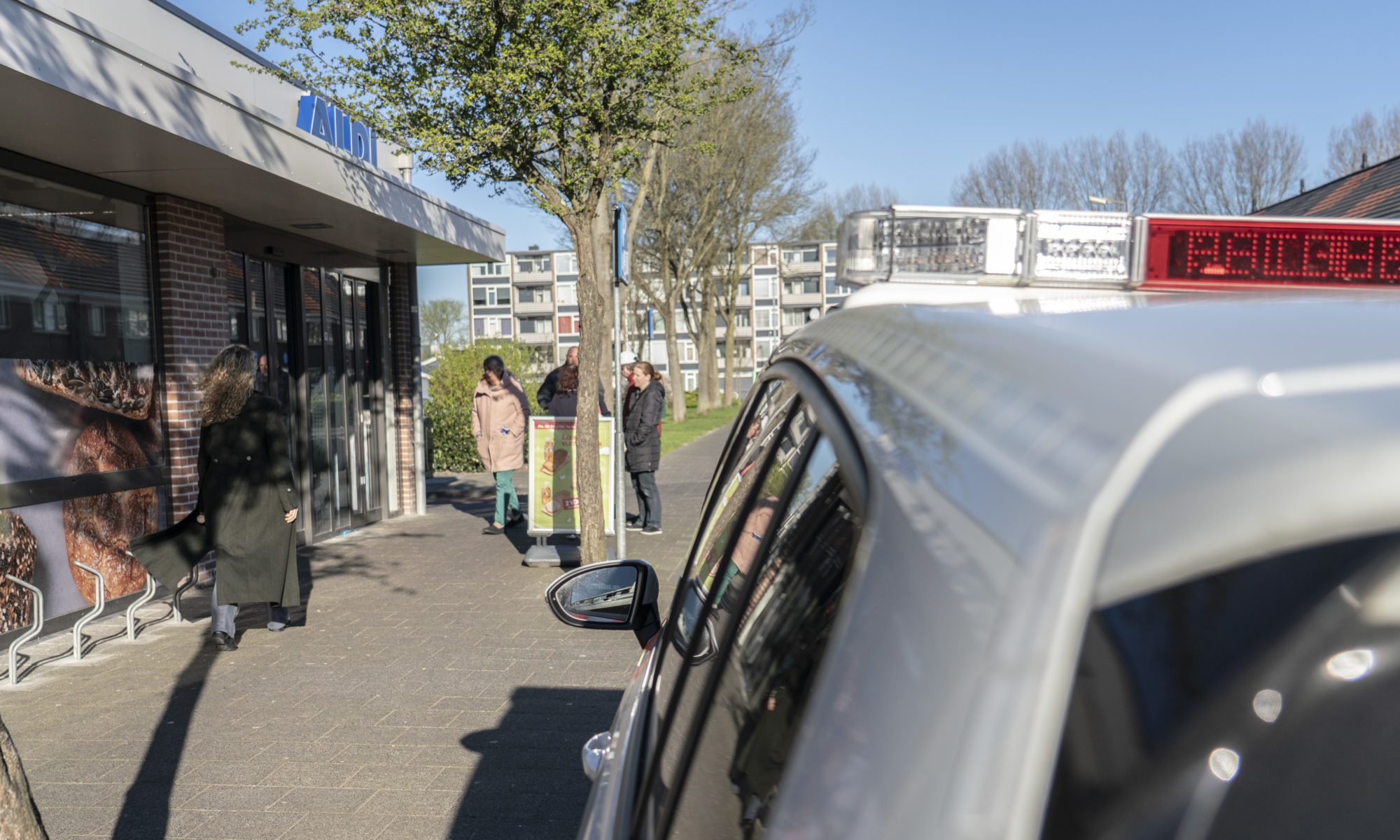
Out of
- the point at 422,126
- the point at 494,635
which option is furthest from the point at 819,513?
the point at 422,126

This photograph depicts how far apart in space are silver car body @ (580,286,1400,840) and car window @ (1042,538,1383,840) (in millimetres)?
33

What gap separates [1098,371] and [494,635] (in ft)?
22.7

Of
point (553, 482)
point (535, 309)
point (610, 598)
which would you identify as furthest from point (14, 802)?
point (535, 309)

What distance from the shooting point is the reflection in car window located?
0.96 metres

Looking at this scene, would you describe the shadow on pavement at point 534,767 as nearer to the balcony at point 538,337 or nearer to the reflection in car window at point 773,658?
the reflection in car window at point 773,658

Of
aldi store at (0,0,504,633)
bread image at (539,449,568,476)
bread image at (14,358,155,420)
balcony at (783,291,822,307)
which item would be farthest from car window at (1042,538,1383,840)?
balcony at (783,291,822,307)

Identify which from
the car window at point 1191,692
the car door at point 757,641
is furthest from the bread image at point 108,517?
the car window at point 1191,692

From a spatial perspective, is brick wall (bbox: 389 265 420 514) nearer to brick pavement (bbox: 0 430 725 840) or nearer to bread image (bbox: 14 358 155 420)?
brick pavement (bbox: 0 430 725 840)

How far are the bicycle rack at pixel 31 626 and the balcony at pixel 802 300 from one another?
268 feet

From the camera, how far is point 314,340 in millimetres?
12000

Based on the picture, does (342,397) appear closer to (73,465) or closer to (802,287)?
(73,465)

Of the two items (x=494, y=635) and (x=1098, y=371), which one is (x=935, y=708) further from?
(x=494, y=635)

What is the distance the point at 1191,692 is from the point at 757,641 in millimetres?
641

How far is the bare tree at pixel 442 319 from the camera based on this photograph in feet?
236
